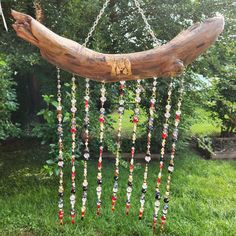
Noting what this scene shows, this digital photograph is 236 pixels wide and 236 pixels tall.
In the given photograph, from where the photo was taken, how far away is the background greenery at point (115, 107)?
3510mm

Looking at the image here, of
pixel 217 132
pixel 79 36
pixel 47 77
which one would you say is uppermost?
pixel 79 36

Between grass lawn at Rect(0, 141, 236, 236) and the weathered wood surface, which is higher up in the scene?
the weathered wood surface

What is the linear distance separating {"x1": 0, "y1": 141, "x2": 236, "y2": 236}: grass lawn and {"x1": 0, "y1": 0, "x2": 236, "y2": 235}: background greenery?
0.03 feet

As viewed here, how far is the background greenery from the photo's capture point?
3.51 metres

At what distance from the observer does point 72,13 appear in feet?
13.6

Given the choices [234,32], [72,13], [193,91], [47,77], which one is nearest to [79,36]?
[72,13]

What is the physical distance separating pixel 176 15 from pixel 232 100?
198 cm

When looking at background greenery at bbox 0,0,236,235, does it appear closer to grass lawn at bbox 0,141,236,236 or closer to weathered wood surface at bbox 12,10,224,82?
grass lawn at bbox 0,141,236,236

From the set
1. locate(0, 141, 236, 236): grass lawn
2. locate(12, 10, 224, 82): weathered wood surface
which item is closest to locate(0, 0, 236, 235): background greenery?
locate(0, 141, 236, 236): grass lawn

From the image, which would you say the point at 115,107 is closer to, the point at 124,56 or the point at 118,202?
the point at 118,202

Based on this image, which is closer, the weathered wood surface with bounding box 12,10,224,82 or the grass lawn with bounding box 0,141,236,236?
the weathered wood surface with bounding box 12,10,224,82

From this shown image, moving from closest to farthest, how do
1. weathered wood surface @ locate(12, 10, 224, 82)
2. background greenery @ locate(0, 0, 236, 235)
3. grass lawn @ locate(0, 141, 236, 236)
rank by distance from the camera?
1. weathered wood surface @ locate(12, 10, 224, 82)
2. grass lawn @ locate(0, 141, 236, 236)
3. background greenery @ locate(0, 0, 236, 235)

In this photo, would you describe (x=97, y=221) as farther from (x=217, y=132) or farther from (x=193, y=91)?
(x=217, y=132)

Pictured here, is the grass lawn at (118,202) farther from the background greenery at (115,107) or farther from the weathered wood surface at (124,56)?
the weathered wood surface at (124,56)
